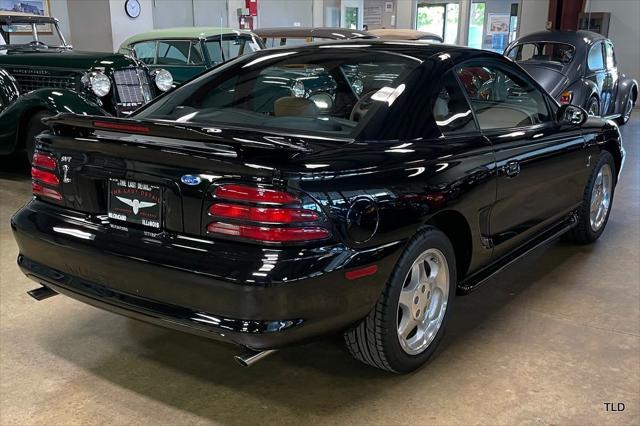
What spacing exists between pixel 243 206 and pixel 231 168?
13 cm

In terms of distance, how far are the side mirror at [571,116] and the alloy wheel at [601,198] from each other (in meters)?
0.59

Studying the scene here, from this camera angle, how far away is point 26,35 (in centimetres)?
781

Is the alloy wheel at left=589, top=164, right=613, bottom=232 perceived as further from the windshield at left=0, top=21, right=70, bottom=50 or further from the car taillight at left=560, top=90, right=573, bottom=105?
the windshield at left=0, top=21, right=70, bottom=50

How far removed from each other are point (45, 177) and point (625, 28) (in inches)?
569

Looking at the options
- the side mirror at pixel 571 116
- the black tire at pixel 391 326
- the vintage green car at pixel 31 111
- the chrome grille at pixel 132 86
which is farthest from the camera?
the chrome grille at pixel 132 86

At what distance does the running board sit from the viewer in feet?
8.86

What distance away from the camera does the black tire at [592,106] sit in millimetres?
8177

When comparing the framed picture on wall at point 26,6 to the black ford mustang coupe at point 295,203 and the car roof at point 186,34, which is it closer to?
the car roof at point 186,34

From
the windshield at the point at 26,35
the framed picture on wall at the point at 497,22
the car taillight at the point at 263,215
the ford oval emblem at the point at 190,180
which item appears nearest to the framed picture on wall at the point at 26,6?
the windshield at the point at 26,35

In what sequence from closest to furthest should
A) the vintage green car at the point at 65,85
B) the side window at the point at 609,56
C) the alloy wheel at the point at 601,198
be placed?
the alloy wheel at the point at 601,198, the vintage green car at the point at 65,85, the side window at the point at 609,56

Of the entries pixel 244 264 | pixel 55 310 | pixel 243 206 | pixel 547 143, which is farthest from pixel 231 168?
pixel 547 143

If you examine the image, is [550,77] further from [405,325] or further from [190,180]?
Result: [190,180]

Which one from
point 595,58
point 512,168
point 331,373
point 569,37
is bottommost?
point 331,373

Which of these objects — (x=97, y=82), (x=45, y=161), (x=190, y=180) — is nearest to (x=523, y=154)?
(x=190, y=180)
